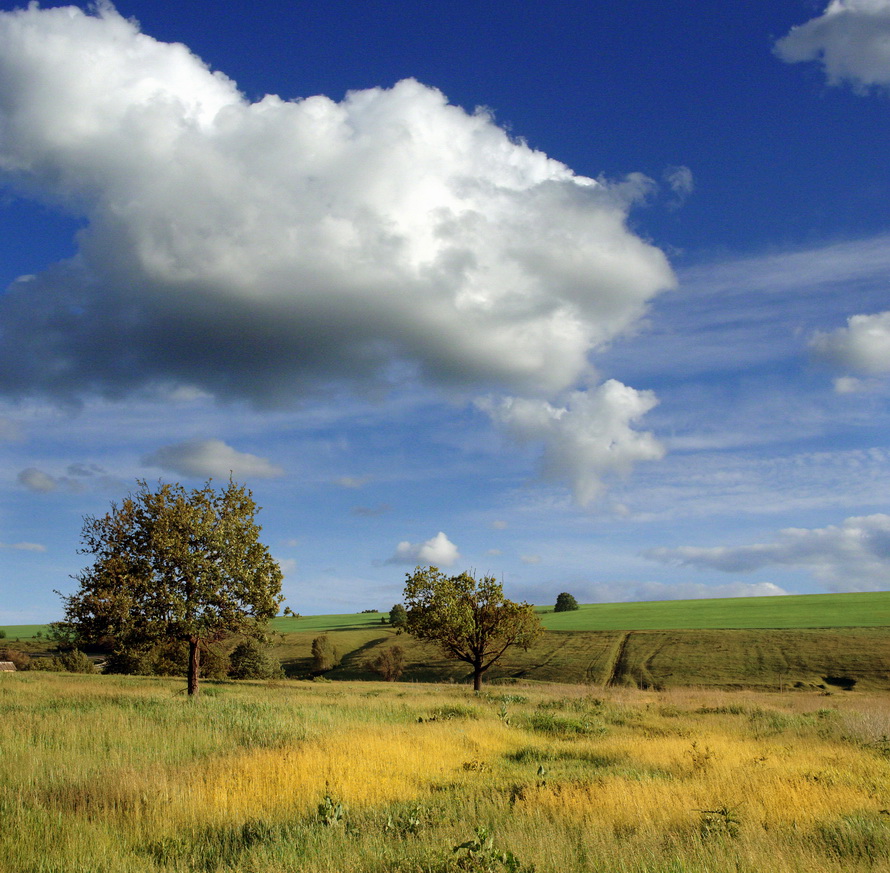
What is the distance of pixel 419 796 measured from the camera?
36.1 ft

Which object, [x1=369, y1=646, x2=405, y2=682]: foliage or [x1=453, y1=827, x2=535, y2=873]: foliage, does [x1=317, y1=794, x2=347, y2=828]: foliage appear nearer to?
[x1=453, y1=827, x2=535, y2=873]: foliage

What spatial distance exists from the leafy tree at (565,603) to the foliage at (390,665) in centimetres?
5723

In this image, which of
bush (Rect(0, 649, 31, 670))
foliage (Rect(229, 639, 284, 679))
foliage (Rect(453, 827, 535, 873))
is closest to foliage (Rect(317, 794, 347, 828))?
foliage (Rect(453, 827, 535, 873))

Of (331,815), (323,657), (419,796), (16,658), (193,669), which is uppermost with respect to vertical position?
(331,815)

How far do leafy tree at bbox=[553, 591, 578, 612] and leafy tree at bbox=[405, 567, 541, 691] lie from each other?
266 ft

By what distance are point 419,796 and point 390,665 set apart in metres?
64.0

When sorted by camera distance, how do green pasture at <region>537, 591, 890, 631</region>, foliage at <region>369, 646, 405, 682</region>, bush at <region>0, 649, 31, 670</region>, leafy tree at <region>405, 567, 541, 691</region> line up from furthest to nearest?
green pasture at <region>537, 591, 890, 631</region>, foliage at <region>369, 646, 405, 682</region>, bush at <region>0, 649, 31, 670</region>, leafy tree at <region>405, 567, 541, 691</region>

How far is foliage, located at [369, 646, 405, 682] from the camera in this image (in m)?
71.2

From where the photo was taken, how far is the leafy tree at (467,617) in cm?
4438

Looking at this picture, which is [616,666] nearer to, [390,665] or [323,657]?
[390,665]

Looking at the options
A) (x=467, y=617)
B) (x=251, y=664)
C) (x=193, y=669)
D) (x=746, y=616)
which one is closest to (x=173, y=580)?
(x=193, y=669)

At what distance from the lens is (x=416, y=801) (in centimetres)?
1028

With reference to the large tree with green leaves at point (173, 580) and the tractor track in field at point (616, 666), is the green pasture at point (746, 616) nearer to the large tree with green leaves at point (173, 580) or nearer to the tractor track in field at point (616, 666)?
the tractor track in field at point (616, 666)

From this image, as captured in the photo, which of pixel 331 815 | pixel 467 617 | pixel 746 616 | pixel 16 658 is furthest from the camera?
pixel 746 616
